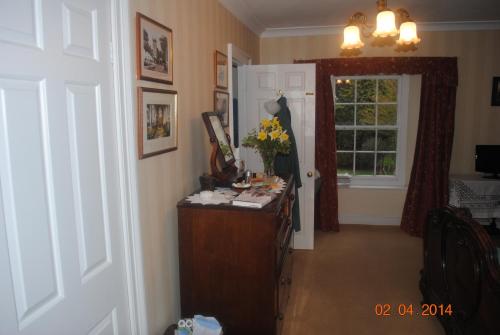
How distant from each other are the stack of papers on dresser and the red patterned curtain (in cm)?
258

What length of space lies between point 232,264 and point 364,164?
11.4 feet

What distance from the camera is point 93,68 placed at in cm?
144

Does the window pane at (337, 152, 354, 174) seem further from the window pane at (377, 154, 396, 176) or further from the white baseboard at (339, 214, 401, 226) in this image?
the white baseboard at (339, 214, 401, 226)

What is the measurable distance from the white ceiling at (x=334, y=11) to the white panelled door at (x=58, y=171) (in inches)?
77.8

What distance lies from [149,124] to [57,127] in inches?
24.6

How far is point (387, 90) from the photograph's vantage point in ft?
16.0

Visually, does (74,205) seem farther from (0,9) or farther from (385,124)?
(385,124)

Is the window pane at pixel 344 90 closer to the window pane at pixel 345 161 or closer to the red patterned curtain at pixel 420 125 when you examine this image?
the red patterned curtain at pixel 420 125

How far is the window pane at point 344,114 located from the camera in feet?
16.4

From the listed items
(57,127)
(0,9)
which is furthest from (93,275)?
(0,9)

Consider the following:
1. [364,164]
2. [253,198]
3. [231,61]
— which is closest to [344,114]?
[364,164]

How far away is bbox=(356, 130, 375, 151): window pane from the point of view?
499cm

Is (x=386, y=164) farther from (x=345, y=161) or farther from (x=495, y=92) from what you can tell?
(x=495, y=92)

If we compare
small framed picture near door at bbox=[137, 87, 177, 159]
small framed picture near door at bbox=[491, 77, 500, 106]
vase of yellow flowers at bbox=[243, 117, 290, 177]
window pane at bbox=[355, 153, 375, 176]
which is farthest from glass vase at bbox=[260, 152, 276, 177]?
small framed picture near door at bbox=[491, 77, 500, 106]
